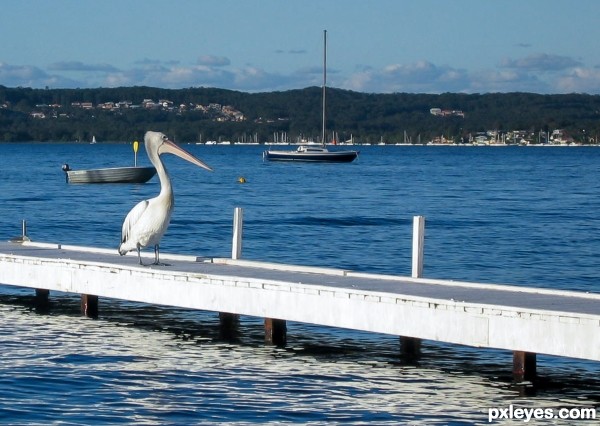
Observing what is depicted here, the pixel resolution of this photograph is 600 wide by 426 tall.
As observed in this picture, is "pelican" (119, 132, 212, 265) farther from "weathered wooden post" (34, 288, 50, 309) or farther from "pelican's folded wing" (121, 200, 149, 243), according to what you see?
"weathered wooden post" (34, 288, 50, 309)

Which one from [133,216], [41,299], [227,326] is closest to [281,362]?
[227,326]

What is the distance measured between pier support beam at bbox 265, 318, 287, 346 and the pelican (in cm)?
214

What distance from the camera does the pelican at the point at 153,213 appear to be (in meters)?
18.1

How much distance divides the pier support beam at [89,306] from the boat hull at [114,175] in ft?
185

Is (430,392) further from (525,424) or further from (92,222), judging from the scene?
(92,222)

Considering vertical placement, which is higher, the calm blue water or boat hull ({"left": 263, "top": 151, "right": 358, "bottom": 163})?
boat hull ({"left": 263, "top": 151, "right": 358, "bottom": 163})

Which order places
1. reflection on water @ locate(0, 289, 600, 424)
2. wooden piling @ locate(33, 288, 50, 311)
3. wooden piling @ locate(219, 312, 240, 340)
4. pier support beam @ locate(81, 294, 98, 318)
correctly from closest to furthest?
reflection on water @ locate(0, 289, 600, 424)
wooden piling @ locate(219, 312, 240, 340)
pier support beam @ locate(81, 294, 98, 318)
wooden piling @ locate(33, 288, 50, 311)

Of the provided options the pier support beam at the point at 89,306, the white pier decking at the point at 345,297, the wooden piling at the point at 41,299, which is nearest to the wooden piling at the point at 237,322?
the white pier decking at the point at 345,297

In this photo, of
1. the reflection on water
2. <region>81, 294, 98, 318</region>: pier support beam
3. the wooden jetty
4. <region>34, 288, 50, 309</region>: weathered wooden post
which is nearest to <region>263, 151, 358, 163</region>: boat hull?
<region>34, 288, 50, 309</region>: weathered wooden post

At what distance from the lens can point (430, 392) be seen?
49.2 feet

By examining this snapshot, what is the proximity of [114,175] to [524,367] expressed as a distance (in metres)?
63.9

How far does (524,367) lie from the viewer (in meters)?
15.0

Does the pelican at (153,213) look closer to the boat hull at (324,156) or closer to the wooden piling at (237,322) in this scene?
the wooden piling at (237,322)

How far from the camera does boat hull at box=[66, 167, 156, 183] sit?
76500 mm
